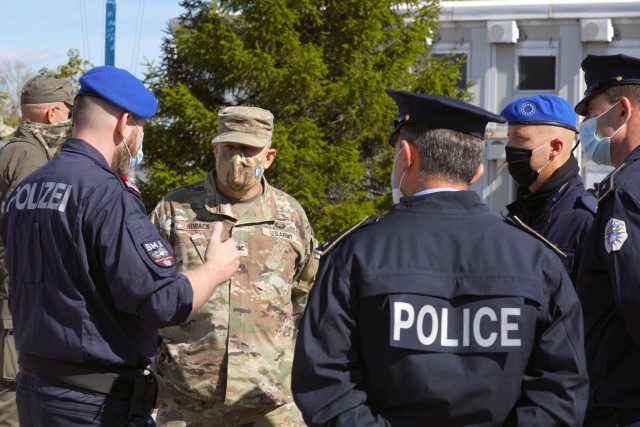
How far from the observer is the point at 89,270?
10.8ft

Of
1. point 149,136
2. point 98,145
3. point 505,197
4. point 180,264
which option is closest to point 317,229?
point 149,136

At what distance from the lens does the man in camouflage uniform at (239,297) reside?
4.52m

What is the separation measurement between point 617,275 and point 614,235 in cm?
13

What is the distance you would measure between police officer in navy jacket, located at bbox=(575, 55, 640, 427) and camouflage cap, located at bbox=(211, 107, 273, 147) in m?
1.90

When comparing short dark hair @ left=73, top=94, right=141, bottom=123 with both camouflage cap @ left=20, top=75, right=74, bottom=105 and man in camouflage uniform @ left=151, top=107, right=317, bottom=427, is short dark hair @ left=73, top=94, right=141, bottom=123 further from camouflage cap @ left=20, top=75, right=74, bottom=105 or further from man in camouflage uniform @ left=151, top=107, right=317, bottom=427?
camouflage cap @ left=20, top=75, right=74, bottom=105

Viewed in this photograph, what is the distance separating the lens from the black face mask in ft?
14.2

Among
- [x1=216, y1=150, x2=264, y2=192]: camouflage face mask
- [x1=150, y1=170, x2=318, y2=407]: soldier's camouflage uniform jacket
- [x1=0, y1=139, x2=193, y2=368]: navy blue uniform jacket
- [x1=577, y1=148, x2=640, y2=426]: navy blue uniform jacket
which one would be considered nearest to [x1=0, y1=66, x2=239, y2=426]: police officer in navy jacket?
[x1=0, y1=139, x2=193, y2=368]: navy blue uniform jacket

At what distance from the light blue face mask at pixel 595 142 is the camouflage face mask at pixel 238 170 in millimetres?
1719

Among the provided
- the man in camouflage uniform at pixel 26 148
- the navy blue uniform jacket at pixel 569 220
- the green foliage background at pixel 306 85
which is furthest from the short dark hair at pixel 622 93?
the green foliage background at pixel 306 85

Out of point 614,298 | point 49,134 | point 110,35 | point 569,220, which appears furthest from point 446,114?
point 110,35

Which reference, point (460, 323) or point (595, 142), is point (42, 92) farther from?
point (460, 323)

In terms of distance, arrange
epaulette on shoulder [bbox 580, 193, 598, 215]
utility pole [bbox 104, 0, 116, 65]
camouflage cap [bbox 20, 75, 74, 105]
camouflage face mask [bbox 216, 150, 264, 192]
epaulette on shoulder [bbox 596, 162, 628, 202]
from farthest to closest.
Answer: utility pole [bbox 104, 0, 116, 65]
camouflage cap [bbox 20, 75, 74, 105]
camouflage face mask [bbox 216, 150, 264, 192]
epaulette on shoulder [bbox 580, 193, 598, 215]
epaulette on shoulder [bbox 596, 162, 628, 202]

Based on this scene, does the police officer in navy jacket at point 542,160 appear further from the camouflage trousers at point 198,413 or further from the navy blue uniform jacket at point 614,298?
the camouflage trousers at point 198,413

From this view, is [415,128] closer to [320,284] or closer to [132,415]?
[320,284]
